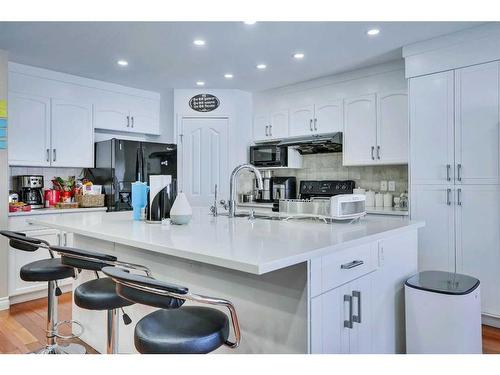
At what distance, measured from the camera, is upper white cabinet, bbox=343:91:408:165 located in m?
3.58

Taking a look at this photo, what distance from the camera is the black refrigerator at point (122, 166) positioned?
13.3 ft

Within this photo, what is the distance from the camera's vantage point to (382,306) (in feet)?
6.09

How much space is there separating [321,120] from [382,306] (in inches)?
108

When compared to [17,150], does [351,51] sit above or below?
above

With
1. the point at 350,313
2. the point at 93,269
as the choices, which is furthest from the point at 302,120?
the point at 93,269

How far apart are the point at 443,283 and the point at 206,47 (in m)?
2.62

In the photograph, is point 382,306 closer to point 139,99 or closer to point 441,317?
point 441,317

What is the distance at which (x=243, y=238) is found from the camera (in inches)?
61.9

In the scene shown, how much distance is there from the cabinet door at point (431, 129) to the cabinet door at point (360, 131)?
58 centimetres

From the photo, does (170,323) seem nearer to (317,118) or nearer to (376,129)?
(376,129)

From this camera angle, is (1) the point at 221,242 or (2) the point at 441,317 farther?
(2) the point at 441,317
